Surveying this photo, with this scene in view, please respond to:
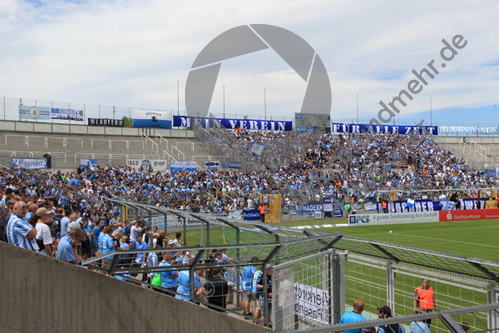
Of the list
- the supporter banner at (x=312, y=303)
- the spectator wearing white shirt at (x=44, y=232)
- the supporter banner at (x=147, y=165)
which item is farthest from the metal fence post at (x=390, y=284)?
the supporter banner at (x=147, y=165)

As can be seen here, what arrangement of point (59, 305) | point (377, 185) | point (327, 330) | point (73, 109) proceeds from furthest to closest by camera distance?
1. point (73, 109)
2. point (377, 185)
3. point (59, 305)
4. point (327, 330)

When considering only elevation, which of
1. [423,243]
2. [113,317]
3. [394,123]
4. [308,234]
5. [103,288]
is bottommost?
[423,243]

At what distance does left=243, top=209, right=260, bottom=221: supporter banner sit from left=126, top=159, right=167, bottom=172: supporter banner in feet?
35.0

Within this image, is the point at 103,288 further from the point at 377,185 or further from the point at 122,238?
the point at 377,185

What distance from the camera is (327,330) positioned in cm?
305

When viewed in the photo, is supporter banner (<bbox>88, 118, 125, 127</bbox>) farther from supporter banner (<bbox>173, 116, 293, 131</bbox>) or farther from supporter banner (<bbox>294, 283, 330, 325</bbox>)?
supporter banner (<bbox>294, 283, 330, 325</bbox>)

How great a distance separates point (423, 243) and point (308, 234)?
50.1ft

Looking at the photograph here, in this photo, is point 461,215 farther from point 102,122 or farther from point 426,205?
point 102,122

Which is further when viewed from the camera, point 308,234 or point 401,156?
point 401,156

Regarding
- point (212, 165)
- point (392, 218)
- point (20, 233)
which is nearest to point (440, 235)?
point (392, 218)

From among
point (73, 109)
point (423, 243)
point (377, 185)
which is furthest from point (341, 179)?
point (73, 109)

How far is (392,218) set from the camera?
29.2m

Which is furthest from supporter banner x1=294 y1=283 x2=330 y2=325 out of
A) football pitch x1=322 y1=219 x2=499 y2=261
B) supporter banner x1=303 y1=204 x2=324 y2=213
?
supporter banner x1=303 y1=204 x2=324 y2=213

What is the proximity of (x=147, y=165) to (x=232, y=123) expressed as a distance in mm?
22428
